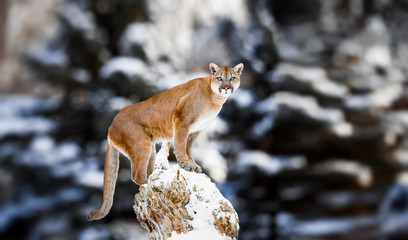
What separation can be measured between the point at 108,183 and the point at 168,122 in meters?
0.87

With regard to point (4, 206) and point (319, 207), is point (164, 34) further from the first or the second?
point (319, 207)

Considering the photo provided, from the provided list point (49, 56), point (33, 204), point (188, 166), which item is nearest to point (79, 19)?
point (49, 56)

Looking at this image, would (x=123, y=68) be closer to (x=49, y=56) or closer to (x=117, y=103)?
(x=117, y=103)

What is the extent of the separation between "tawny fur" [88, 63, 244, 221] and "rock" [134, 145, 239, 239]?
0.52ft

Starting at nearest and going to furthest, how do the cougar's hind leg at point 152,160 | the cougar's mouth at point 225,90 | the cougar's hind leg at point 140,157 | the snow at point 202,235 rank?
1. the snow at point 202,235
2. the cougar's mouth at point 225,90
3. the cougar's hind leg at point 140,157
4. the cougar's hind leg at point 152,160

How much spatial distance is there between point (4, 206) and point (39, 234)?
69 centimetres

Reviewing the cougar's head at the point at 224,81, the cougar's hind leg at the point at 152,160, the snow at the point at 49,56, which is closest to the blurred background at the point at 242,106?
the snow at the point at 49,56

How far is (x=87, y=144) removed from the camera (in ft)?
20.3

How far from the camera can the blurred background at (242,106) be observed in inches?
237

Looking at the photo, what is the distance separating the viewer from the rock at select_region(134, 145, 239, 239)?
10.6 feet

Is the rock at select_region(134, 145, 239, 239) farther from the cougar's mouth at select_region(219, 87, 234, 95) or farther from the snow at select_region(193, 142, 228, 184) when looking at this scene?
the snow at select_region(193, 142, 228, 184)

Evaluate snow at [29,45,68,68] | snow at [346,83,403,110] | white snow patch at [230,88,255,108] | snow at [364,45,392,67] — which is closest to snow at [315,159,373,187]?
snow at [346,83,403,110]

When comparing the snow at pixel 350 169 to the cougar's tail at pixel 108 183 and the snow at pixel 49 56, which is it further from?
the snow at pixel 49 56

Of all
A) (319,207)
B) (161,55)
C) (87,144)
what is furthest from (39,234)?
Result: (319,207)
